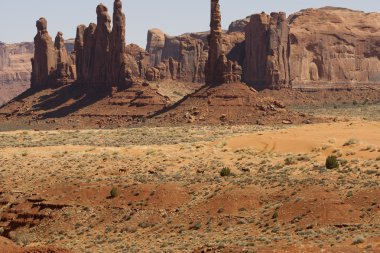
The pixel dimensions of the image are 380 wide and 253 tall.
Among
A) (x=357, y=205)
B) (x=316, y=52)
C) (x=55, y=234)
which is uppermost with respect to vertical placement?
(x=316, y=52)

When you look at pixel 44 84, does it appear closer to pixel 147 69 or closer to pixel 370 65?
pixel 147 69

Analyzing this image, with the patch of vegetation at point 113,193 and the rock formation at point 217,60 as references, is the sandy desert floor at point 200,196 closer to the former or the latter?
the patch of vegetation at point 113,193

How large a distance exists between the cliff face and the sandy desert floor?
111071 millimetres

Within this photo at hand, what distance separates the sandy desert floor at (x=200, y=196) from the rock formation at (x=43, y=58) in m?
89.7

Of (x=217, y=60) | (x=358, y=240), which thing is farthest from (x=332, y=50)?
(x=358, y=240)

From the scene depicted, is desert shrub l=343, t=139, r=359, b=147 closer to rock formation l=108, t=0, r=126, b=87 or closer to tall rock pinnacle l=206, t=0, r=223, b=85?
tall rock pinnacle l=206, t=0, r=223, b=85

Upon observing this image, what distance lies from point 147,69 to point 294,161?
99.1 m

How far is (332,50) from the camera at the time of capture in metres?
178

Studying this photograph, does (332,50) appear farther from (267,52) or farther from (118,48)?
(118,48)

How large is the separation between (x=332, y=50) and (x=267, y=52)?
31292mm

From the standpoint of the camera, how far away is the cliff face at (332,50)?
174m

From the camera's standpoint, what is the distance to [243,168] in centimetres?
5016

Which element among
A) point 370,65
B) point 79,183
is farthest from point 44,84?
point 79,183

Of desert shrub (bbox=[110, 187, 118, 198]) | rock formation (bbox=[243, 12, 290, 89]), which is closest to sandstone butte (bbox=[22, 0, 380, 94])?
rock formation (bbox=[243, 12, 290, 89])
